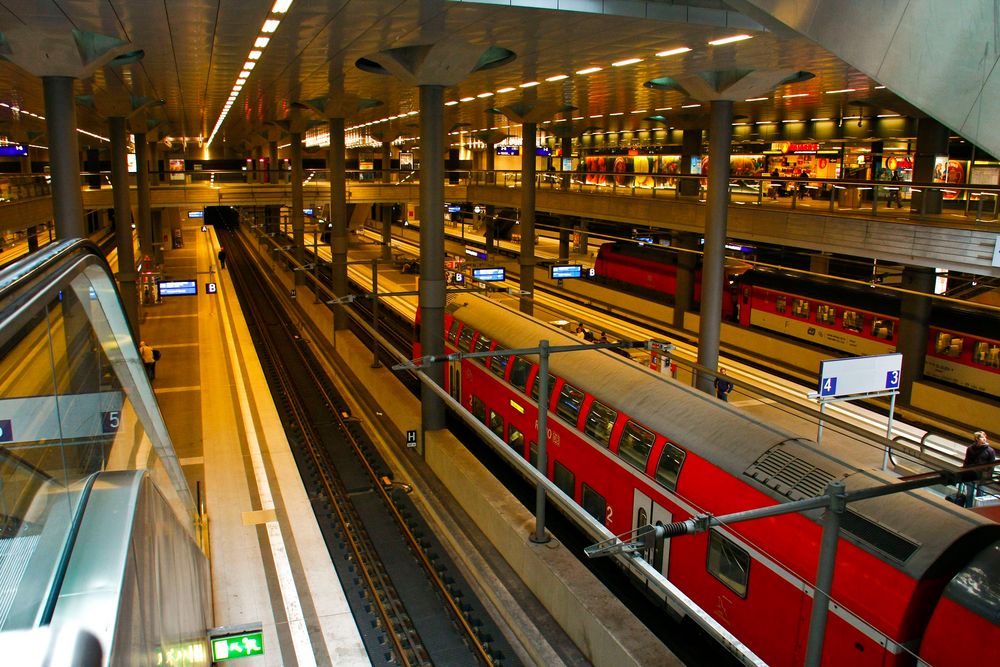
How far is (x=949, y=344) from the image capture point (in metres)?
18.2

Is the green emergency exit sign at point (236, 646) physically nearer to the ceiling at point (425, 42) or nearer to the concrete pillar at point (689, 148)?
the ceiling at point (425, 42)

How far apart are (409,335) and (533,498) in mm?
15601

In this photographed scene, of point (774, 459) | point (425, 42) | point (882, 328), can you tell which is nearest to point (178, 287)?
point (425, 42)

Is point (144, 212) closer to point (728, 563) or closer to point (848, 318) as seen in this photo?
point (848, 318)

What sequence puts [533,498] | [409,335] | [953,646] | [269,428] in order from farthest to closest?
[409,335], [269,428], [533,498], [953,646]

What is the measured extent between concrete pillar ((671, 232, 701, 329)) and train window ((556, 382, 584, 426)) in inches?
580

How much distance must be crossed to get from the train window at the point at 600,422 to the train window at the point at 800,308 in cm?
1326

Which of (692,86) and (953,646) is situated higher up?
(692,86)

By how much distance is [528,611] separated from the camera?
411 inches

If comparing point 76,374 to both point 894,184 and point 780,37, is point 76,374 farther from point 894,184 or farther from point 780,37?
point 894,184

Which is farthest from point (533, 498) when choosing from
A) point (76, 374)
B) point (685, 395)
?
point (76, 374)

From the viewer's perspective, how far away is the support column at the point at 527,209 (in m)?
24.8

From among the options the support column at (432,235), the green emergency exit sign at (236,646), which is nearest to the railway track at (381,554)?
the support column at (432,235)

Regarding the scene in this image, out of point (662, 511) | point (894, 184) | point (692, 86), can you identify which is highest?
point (692, 86)
